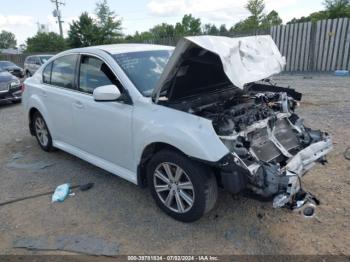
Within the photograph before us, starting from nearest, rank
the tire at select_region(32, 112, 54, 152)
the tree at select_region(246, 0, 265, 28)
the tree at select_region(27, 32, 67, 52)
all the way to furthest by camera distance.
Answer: the tire at select_region(32, 112, 54, 152)
the tree at select_region(246, 0, 265, 28)
the tree at select_region(27, 32, 67, 52)

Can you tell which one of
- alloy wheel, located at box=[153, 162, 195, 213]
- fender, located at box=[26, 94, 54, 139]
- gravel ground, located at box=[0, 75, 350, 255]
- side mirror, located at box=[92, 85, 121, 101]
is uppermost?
side mirror, located at box=[92, 85, 121, 101]

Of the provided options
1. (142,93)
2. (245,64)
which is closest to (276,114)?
(245,64)

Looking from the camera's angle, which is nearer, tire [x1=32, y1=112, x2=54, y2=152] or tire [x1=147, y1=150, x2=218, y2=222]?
tire [x1=147, y1=150, x2=218, y2=222]

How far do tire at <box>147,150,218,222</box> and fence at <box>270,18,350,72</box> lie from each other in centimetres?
1197

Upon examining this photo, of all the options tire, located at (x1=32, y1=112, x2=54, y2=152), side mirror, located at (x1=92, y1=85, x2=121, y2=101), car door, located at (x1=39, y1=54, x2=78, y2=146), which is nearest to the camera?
side mirror, located at (x1=92, y1=85, x2=121, y2=101)

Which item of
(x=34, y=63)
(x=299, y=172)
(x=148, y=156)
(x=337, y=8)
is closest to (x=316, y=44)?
(x=337, y=8)

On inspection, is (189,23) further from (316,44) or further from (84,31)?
(316,44)

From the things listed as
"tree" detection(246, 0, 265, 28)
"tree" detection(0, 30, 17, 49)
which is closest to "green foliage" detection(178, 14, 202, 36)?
"tree" detection(246, 0, 265, 28)

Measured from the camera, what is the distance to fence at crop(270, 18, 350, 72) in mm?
12734

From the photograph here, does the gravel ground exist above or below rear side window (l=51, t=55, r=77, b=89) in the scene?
below

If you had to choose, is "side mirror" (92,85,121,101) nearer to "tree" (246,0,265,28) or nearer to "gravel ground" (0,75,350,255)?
"gravel ground" (0,75,350,255)

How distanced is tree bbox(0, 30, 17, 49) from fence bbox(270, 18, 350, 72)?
9483 centimetres

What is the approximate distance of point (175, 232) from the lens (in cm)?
326

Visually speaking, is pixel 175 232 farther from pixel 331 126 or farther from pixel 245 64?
Answer: pixel 331 126
